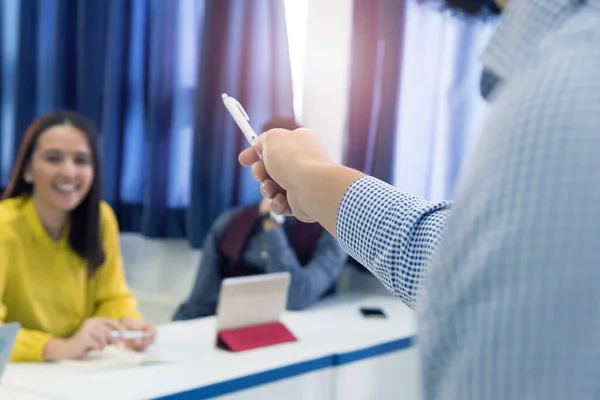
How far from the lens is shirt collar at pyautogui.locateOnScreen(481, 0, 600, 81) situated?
15.1 inches

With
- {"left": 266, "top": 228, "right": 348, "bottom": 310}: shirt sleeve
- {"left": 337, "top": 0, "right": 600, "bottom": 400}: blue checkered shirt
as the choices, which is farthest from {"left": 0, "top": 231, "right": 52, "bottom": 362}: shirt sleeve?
{"left": 337, "top": 0, "right": 600, "bottom": 400}: blue checkered shirt

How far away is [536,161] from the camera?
36 centimetres

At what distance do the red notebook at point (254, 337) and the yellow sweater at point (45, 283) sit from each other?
43 cm

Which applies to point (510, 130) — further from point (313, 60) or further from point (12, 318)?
point (313, 60)

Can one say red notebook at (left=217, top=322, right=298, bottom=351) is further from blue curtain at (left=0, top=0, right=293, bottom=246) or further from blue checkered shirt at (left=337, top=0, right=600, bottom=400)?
blue checkered shirt at (left=337, top=0, right=600, bottom=400)

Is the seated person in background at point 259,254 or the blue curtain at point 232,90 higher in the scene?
the blue curtain at point 232,90

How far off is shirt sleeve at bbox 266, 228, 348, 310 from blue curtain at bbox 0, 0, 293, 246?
48cm

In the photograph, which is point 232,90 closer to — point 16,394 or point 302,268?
point 302,268

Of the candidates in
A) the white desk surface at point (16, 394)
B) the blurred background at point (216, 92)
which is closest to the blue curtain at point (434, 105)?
the blurred background at point (216, 92)

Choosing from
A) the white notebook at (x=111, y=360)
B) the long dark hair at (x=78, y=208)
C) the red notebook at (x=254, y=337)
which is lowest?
the white notebook at (x=111, y=360)

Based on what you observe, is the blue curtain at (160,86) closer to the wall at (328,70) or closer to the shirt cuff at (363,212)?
the wall at (328,70)

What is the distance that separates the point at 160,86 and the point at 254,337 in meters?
1.47

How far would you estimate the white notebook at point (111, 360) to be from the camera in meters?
1.60

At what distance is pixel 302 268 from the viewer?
7.86 feet
